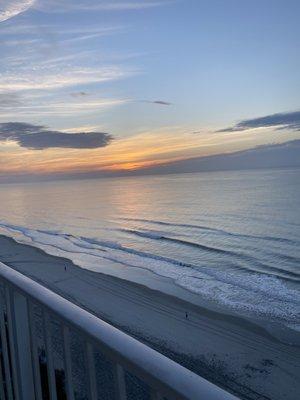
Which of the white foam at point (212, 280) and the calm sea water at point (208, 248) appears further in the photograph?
the calm sea water at point (208, 248)

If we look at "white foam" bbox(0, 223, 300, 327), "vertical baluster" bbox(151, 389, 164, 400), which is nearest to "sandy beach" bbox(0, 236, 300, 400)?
"white foam" bbox(0, 223, 300, 327)

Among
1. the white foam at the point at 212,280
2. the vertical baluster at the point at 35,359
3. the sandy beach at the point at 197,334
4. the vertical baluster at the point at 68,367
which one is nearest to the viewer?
the vertical baluster at the point at 68,367

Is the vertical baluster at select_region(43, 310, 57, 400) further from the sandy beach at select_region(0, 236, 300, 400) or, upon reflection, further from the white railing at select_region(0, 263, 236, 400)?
the sandy beach at select_region(0, 236, 300, 400)

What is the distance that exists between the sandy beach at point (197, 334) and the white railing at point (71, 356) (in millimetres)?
7291

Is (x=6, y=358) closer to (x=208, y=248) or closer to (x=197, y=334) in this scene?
(x=197, y=334)

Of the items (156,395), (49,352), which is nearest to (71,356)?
(49,352)

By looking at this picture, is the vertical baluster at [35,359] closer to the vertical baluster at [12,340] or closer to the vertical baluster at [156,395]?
the vertical baluster at [12,340]

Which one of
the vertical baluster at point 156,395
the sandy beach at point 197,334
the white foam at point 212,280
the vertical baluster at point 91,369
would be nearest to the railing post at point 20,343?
the vertical baluster at point 91,369

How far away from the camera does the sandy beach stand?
8836 millimetres

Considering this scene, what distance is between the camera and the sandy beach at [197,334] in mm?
8836

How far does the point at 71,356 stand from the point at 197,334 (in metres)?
10.2

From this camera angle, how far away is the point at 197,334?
1146 cm

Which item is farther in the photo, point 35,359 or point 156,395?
point 35,359

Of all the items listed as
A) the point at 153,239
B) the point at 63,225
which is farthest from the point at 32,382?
the point at 63,225
